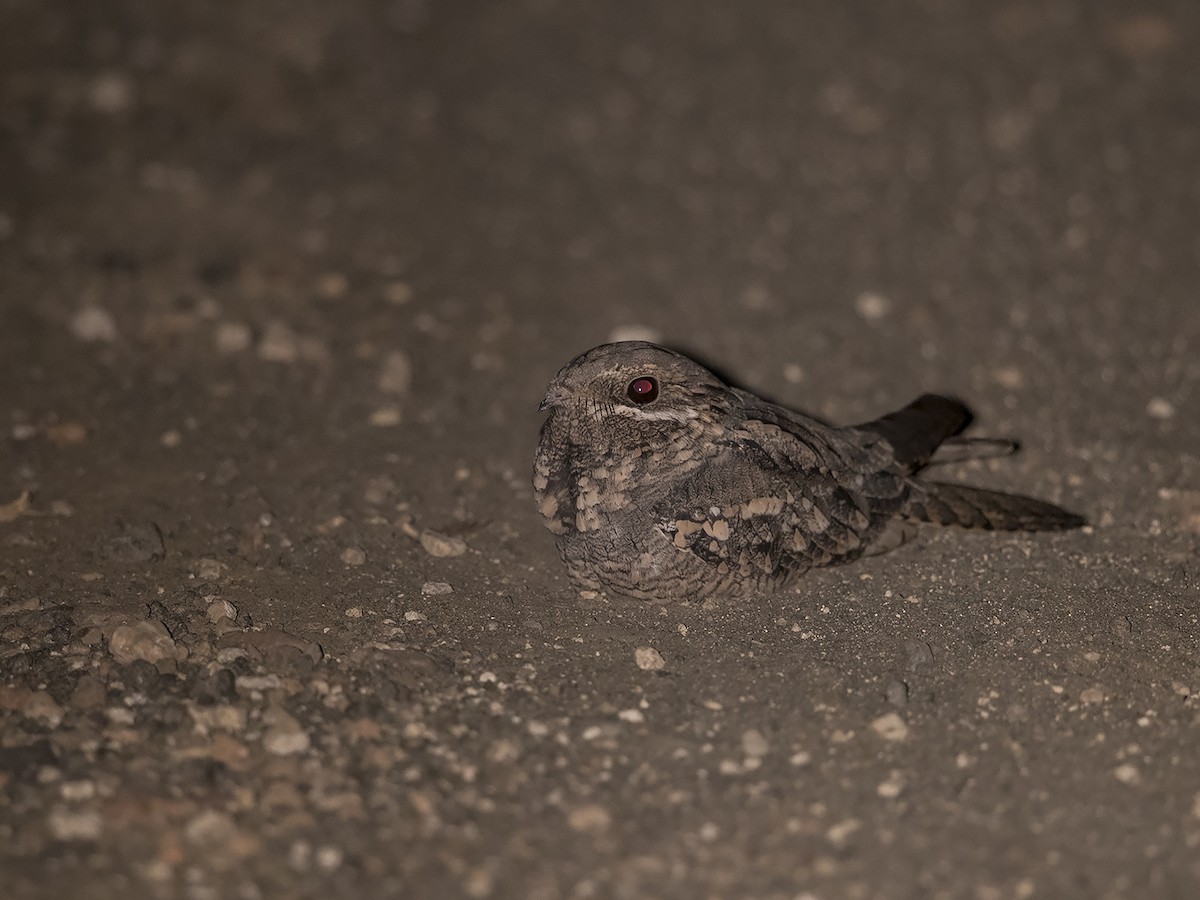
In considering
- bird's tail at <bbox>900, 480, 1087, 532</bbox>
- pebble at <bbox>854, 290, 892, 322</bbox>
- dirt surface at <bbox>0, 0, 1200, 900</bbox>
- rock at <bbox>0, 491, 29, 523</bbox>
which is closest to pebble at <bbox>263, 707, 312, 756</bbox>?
dirt surface at <bbox>0, 0, 1200, 900</bbox>

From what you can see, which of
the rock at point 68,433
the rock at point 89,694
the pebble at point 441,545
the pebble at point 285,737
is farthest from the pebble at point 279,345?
the pebble at point 285,737

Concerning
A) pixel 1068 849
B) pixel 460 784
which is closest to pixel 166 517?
pixel 460 784

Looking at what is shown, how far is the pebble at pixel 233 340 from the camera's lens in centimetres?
490

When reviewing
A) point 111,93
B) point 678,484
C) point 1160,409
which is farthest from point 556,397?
point 111,93

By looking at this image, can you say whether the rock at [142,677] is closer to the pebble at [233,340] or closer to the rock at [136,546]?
the rock at [136,546]

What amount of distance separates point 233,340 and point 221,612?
1634 millimetres

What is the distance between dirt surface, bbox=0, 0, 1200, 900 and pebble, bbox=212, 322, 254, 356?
0.02 metres

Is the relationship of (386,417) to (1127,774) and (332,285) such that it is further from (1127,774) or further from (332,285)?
(1127,774)

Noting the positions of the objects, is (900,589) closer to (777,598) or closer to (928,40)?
(777,598)

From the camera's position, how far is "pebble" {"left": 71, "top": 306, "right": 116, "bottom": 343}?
16.2 feet

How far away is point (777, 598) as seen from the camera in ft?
12.1

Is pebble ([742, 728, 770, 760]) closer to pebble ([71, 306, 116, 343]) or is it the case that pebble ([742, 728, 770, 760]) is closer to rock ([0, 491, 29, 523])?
rock ([0, 491, 29, 523])

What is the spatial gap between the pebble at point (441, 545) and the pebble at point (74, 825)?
51.2 inches

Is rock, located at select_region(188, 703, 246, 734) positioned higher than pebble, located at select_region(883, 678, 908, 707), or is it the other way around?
rock, located at select_region(188, 703, 246, 734)
